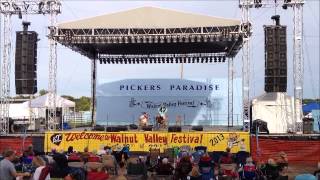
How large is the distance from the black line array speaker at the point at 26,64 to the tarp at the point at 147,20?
62.4 inches

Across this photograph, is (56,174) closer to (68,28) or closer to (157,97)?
(68,28)

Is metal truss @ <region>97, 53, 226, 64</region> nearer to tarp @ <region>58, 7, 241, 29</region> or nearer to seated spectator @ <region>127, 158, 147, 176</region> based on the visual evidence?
tarp @ <region>58, 7, 241, 29</region>

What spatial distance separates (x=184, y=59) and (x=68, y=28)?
12.5m

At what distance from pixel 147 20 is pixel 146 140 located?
22.4 ft

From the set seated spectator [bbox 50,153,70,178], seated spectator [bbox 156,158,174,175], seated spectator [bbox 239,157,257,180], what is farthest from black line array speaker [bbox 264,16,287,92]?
seated spectator [bbox 50,153,70,178]

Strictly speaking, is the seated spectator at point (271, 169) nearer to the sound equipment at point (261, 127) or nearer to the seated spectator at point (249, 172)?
the seated spectator at point (249, 172)

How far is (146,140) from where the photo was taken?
800 inches

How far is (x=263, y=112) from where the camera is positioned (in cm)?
2606

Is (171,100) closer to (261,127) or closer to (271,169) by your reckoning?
(261,127)

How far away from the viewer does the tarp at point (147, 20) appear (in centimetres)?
2453

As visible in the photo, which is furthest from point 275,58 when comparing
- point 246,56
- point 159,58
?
point 159,58

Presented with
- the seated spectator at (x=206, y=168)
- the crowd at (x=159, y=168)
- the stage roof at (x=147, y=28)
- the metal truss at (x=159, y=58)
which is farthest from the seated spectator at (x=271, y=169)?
the metal truss at (x=159, y=58)

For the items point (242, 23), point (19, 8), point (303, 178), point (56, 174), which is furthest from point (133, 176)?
point (19, 8)

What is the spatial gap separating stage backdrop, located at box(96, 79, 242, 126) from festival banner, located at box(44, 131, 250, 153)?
8.47 m
